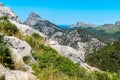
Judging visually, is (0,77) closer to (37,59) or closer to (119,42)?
(37,59)

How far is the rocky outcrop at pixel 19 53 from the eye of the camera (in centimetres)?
1370

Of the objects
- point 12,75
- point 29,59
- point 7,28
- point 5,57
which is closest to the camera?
point 12,75

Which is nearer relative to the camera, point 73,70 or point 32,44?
point 73,70

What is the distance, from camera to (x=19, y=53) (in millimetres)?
15578

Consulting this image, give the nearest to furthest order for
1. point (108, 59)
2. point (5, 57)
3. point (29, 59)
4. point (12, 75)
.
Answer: point (12, 75), point (5, 57), point (29, 59), point (108, 59)

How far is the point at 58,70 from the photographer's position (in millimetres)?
15812

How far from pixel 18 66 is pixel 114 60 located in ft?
407

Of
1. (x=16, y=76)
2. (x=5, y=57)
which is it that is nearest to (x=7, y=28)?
(x=5, y=57)

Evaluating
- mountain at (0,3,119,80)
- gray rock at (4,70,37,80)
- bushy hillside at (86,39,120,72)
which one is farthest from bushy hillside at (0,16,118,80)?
bushy hillside at (86,39,120,72)

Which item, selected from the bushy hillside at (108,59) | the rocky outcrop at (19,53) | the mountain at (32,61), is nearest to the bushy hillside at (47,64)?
the mountain at (32,61)

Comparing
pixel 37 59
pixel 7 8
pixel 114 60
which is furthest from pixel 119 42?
pixel 37 59

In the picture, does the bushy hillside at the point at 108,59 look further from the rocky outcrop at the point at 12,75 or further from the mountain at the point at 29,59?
the rocky outcrop at the point at 12,75

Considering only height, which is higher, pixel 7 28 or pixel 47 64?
pixel 7 28

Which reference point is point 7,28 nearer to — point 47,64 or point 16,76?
point 47,64
